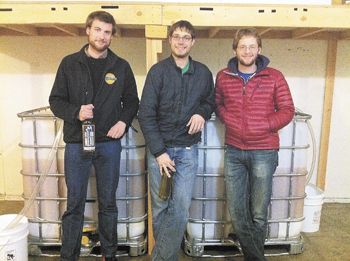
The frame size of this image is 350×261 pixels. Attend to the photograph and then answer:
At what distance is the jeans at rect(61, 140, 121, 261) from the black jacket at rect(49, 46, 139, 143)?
73mm

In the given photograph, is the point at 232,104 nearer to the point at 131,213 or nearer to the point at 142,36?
the point at 131,213

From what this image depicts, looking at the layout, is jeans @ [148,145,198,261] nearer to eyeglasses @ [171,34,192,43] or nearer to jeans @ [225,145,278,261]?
jeans @ [225,145,278,261]

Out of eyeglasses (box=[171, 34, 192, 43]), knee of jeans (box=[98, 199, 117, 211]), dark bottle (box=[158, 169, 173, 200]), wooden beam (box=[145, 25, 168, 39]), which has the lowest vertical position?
knee of jeans (box=[98, 199, 117, 211])

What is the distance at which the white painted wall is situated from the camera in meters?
2.92

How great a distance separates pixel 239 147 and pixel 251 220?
17.2 inches

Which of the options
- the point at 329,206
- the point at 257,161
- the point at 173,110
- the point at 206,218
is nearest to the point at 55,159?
the point at 173,110

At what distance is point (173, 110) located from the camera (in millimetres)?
1823

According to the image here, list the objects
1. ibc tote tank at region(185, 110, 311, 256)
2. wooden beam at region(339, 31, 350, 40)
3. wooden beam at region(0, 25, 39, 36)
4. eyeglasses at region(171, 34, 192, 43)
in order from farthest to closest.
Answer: wooden beam at region(339, 31, 350, 40) → wooden beam at region(0, 25, 39, 36) → ibc tote tank at region(185, 110, 311, 256) → eyeglasses at region(171, 34, 192, 43)

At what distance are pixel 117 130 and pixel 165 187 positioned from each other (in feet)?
1.31

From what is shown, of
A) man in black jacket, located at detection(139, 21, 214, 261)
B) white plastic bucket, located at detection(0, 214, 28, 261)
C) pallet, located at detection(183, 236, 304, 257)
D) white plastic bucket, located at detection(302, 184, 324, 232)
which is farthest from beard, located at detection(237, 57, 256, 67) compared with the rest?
white plastic bucket, located at detection(0, 214, 28, 261)

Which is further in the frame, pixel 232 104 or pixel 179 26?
pixel 232 104

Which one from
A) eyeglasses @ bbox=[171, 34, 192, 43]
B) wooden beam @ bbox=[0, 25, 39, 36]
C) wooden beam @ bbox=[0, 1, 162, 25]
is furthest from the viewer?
wooden beam @ bbox=[0, 25, 39, 36]

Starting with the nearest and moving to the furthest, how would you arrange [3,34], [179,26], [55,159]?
[179,26]
[55,159]
[3,34]

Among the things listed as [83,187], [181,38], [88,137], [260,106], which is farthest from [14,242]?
[260,106]
